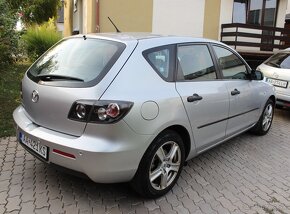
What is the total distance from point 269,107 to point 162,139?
10.8ft

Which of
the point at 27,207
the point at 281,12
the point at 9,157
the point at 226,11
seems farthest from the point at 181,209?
the point at 281,12

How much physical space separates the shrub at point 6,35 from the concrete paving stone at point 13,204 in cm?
297

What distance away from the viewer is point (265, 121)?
567cm

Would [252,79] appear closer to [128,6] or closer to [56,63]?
[56,63]

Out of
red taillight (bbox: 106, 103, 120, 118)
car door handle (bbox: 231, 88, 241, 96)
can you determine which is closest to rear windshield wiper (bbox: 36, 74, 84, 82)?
red taillight (bbox: 106, 103, 120, 118)

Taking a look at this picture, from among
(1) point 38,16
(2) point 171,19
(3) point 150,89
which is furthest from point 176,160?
(1) point 38,16

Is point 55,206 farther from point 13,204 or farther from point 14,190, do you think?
point 14,190

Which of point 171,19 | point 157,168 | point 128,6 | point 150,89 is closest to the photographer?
point 150,89

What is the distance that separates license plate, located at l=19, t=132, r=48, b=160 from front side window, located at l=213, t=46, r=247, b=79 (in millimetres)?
2423

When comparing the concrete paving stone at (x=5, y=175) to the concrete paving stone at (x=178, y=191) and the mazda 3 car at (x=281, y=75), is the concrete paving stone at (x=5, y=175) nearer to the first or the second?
the concrete paving stone at (x=178, y=191)

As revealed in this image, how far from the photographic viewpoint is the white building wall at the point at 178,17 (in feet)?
38.0

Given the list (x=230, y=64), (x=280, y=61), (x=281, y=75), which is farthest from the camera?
(x=280, y=61)

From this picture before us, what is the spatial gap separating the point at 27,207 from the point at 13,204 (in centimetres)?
15

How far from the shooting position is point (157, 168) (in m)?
3.31
